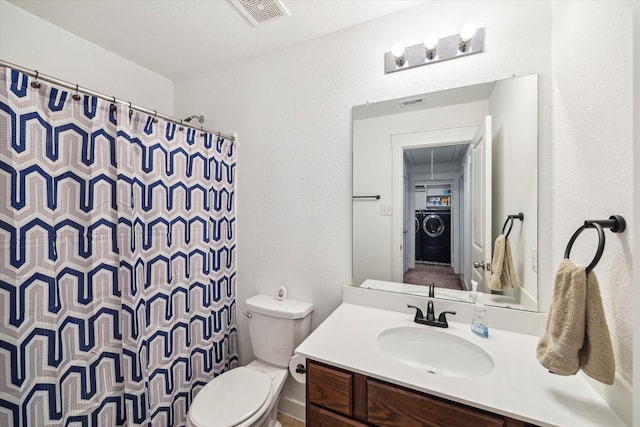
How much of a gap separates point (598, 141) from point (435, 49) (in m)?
0.81

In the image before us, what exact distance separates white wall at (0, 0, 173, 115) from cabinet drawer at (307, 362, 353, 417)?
2099 mm

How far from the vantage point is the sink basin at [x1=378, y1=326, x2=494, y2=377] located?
105 centimetres

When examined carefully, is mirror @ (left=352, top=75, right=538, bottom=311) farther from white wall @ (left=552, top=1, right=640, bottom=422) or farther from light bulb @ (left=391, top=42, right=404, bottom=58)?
light bulb @ (left=391, top=42, right=404, bottom=58)

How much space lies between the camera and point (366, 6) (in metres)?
1.33

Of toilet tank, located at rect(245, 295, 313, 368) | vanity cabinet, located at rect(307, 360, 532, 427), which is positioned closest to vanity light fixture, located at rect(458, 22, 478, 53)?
vanity cabinet, located at rect(307, 360, 532, 427)

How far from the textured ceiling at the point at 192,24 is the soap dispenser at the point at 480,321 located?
60.0 inches

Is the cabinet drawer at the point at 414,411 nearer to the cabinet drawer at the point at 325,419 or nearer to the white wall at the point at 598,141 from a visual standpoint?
the cabinet drawer at the point at 325,419

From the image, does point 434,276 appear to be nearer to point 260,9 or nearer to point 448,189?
point 448,189

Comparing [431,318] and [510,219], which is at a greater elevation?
[510,219]

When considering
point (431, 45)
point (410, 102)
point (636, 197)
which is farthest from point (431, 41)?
point (636, 197)

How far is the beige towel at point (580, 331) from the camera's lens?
68cm

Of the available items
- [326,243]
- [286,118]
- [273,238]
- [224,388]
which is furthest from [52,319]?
[286,118]

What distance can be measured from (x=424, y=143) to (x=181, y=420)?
2081 millimetres

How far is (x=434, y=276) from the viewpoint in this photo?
133cm
